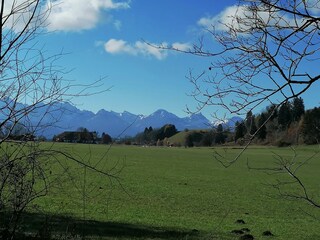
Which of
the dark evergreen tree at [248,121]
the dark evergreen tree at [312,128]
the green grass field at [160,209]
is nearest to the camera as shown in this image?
the dark evergreen tree at [248,121]

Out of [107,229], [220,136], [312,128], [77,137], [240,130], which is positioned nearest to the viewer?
[240,130]

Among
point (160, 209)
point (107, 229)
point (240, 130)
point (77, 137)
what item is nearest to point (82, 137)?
point (77, 137)

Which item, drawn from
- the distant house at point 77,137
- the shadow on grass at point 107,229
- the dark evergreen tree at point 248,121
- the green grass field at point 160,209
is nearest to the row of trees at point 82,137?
the distant house at point 77,137

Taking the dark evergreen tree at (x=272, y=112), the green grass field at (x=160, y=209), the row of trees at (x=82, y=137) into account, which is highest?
the dark evergreen tree at (x=272, y=112)

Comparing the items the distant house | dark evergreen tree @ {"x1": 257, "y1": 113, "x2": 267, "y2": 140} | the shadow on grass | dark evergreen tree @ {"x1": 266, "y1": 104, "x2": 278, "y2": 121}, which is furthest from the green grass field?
dark evergreen tree @ {"x1": 266, "y1": 104, "x2": 278, "y2": 121}

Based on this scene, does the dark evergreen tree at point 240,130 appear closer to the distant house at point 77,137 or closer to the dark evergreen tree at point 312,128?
the dark evergreen tree at point 312,128

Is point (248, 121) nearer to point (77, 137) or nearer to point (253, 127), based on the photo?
point (253, 127)

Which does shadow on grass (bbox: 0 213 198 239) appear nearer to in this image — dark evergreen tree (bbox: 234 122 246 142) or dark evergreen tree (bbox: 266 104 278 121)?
dark evergreen tree (bbox: 234 122 246 142)

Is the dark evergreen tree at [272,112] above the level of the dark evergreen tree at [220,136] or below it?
above

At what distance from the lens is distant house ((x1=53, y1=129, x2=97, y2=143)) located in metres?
5.76

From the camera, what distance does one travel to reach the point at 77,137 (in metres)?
6.42

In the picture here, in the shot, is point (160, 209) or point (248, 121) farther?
point (160, 209)

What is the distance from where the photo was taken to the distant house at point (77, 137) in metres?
5.76

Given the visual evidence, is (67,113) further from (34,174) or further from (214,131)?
(214,131)
